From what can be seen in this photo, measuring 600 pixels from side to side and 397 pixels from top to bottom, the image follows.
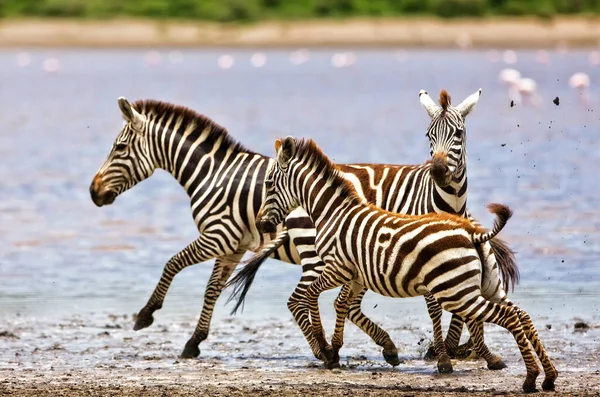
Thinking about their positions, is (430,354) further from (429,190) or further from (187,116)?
(187,116)

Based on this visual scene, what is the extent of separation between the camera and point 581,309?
38.8 ft

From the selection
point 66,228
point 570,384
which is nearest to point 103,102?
point 66,228

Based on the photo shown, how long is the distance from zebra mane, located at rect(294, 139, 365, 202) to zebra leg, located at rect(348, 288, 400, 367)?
84 cm

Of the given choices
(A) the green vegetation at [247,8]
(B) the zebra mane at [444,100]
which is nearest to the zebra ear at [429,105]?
(B) the zebra mane at [444,100]

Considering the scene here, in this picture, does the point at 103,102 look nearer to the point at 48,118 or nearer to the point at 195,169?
the point at 48,118

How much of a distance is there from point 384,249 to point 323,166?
3.45ft

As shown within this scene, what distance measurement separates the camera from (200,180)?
1117cm

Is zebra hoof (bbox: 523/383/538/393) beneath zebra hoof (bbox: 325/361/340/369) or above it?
above

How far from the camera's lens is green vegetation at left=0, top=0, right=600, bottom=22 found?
65750 millimetres

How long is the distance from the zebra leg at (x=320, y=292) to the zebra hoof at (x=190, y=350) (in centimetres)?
102

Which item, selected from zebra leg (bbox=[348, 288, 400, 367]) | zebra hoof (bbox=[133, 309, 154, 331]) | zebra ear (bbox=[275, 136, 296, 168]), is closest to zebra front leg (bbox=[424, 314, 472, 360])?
zebra leg (bbox=[348, 288, 400, 367])

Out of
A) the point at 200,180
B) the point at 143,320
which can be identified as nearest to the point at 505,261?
the point at 200,180

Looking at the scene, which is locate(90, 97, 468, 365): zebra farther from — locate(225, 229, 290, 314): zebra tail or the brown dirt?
the brown dirt

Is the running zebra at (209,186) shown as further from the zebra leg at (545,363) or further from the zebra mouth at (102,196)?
the zebra leg at (545,363)
